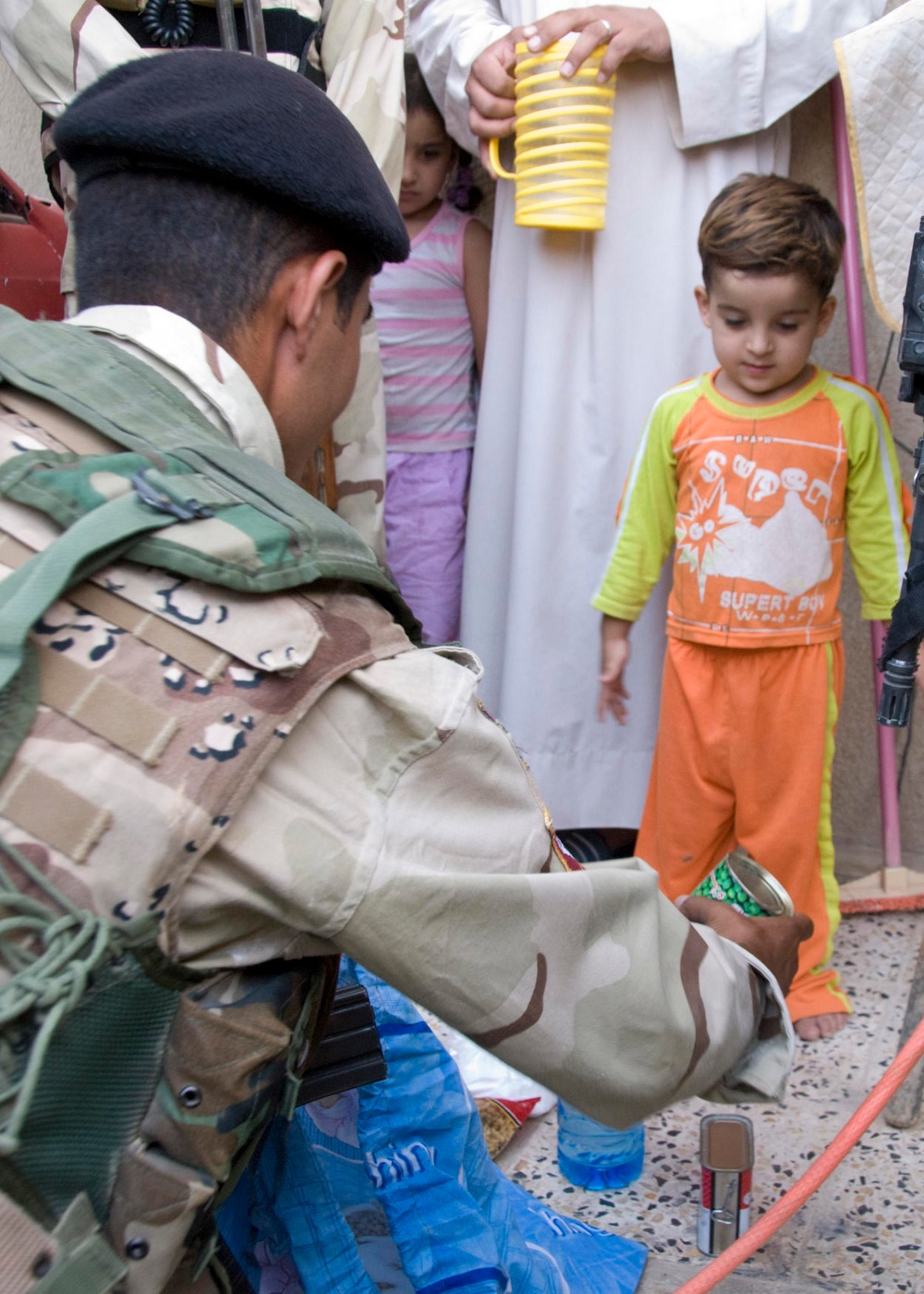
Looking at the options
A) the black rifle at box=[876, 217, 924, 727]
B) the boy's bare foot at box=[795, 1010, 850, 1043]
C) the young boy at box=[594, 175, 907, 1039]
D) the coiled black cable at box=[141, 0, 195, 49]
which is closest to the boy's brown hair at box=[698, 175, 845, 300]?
the young boy at box=[594, 175, 907, 1039]

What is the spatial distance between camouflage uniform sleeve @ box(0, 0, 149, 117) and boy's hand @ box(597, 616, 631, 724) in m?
1.46

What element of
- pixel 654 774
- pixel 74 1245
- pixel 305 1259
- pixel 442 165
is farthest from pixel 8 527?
pixel 442 165

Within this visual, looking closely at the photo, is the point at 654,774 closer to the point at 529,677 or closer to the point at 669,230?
the point at 529,677

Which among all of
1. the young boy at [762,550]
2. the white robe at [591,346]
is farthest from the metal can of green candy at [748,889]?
the white robe at [591,346]

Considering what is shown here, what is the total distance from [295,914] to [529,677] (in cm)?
198

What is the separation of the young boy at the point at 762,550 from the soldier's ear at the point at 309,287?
1.28 m

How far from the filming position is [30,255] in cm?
227

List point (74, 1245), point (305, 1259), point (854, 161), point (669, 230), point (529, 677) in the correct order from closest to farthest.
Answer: point (74, 1245)
point (305, 1259)
point (854, 161)
point (669, 230)
point (529, 677)

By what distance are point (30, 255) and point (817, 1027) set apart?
7.06 ft

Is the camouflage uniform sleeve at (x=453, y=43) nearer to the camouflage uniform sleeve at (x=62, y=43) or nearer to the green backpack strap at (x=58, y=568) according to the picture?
the camouflage uniform sleeve at (x=62, y=43)

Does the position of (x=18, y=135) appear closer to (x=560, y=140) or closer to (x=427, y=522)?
(x=427, y=522)

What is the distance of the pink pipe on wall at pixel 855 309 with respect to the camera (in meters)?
2.63

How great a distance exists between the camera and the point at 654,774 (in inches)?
106

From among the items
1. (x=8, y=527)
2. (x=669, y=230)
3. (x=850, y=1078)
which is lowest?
(x=850, y=1078)
